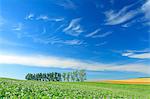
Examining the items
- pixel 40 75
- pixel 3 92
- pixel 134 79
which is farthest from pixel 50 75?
pixel 3 92

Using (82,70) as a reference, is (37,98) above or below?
below

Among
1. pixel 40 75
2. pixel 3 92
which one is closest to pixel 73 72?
pixel 40 75

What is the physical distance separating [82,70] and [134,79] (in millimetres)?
21971

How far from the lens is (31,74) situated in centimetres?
10800

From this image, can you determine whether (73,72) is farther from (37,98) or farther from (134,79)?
(37,98)

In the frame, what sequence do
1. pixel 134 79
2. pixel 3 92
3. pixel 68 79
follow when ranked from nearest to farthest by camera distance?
pixel 3 92
pixel 134 79
pixel 68 79

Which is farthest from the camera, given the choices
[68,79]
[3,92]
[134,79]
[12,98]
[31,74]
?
[68,79]

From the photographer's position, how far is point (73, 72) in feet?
384

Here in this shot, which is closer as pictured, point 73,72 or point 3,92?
point 3,92

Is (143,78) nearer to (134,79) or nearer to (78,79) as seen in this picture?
(134,79)

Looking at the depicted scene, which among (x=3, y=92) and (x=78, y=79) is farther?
(x=78, y=79)

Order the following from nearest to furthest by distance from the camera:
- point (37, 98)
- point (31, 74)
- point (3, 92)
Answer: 1. point (37, 98)
2. point (3, 92)
3. point (31, 74)

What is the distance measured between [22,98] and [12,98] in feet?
2.05

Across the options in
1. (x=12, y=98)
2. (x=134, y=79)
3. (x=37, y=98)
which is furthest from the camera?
(x=134, y=79)
